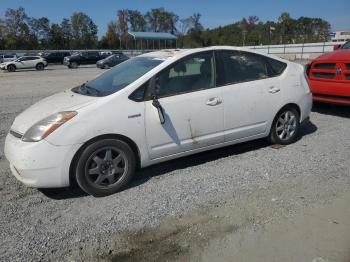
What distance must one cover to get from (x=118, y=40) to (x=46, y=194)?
9182 cm

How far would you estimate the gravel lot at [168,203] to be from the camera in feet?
10.5

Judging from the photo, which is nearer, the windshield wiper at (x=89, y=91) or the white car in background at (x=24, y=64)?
the windshield wiper at (x=89, y=91)

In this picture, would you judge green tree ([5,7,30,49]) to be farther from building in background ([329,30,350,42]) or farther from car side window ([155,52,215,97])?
car side window ([155,52,215,97])

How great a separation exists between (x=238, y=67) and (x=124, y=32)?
94.4 metres

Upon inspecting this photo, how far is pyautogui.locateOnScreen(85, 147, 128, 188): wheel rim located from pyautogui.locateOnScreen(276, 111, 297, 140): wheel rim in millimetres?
2646

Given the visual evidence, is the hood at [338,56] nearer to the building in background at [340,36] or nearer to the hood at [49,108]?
the hood at [49,108]

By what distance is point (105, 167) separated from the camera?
4.09 meters

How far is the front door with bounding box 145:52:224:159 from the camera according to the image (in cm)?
436

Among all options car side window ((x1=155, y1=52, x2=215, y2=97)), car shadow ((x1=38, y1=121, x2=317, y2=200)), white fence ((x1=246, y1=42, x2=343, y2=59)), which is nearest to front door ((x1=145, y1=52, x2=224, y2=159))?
car side window ((x1=155, y1=52, x2=215, y2=97))

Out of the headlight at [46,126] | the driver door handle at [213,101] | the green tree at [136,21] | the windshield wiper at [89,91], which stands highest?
the green tree at [136,21]

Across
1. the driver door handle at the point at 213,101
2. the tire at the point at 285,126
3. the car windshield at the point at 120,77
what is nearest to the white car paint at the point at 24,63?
the car windshield at the point at 120,77

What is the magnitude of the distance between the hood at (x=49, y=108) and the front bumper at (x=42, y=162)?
0.23m

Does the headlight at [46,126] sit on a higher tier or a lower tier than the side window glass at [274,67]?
lower

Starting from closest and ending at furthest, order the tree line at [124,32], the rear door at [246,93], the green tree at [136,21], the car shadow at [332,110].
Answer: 1. the rear door at [246,93]
2. the car shadow at [332,110]
3. the tree line at [124,32]
4. the green tree at [136,21]
